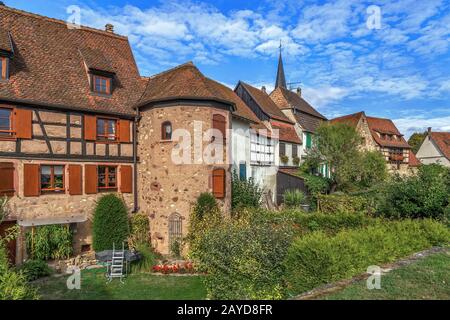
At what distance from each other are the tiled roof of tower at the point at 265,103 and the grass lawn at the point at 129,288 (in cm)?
1697

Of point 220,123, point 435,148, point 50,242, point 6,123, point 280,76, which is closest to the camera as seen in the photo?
point 6,123

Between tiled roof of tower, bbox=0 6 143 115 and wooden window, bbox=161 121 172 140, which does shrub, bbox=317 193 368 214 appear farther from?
tiled roof of tower, bbox=0 6 143 115

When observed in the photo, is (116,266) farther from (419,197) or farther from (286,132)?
(286,132)

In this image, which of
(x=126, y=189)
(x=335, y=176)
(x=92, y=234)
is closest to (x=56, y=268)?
(x=92, y=234)

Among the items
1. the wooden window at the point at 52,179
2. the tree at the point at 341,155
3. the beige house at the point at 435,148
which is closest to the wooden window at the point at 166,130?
the wooden window at the point at 52,179

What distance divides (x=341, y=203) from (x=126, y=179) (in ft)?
45.7

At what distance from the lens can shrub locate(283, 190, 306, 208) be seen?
2167cm

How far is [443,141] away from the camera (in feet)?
141

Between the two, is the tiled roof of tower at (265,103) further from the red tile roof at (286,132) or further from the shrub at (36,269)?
the shrub at (36,269)

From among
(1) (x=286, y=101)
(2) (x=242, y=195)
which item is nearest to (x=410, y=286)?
(2) (x=242, y=195)

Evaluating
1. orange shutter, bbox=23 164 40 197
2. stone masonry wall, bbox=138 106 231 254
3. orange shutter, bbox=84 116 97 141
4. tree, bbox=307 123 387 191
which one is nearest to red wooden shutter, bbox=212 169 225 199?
stone masonry wall, bbox=138 106 231 254

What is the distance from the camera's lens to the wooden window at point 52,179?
14086 millimetres

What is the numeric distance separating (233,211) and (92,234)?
7.11 metres

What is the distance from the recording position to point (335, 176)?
2542 cm
